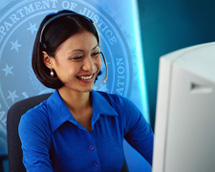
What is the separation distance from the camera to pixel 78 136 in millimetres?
1072

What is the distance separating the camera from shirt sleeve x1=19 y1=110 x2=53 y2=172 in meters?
0.94

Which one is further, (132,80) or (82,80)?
(132,80)

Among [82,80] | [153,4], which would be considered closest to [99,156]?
[82,80]

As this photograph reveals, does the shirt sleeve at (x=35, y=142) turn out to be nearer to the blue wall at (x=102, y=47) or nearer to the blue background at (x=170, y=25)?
the blue wall at (x=102, y=47)

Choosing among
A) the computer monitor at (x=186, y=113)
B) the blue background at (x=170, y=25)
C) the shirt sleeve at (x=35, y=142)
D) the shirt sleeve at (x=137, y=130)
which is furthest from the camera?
the blue background at (x=170, y=25)

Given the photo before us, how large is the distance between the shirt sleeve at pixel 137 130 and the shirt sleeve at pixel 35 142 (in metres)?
0.33

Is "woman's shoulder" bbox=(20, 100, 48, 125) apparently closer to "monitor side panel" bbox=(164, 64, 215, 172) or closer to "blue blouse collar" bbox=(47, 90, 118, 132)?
"blue blouse collar" bbox=(47, 90, 118, 132)

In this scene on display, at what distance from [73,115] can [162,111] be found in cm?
70

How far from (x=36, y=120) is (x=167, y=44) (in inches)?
55.4

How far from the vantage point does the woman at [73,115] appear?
1030 millimetres

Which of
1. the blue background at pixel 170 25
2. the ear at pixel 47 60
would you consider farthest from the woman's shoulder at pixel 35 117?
the blue background at pixel 170 25

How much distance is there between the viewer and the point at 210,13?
210cm

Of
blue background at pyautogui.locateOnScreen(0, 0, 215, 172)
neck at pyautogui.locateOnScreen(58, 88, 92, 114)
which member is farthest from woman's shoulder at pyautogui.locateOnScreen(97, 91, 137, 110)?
blue background at pyautogui.locateOnScreen(0, 0, 215, 172)

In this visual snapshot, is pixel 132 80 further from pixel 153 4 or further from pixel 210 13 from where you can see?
pixel 210 13
